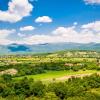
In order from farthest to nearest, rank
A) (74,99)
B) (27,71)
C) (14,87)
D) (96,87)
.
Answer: (27,71), (96,87), (14,87), (74,99)

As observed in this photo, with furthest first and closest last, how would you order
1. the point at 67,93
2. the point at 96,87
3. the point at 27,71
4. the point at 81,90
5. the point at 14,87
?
the point at 27,71, the point at 96,87, the point at 14,87, the point at 81,90, the point at 67,93

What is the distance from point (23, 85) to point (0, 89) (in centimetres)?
987

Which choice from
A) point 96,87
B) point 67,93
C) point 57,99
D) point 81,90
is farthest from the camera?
point 96,87

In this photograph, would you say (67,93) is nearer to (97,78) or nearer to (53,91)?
(53,91)

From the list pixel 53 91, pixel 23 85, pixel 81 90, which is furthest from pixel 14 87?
pixel 81 90

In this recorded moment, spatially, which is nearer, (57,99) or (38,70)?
(57,99)

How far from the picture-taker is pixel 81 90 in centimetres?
10838

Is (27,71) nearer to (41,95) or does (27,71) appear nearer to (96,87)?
(96,87)

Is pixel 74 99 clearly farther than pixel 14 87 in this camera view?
No

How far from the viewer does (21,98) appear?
93.1 m

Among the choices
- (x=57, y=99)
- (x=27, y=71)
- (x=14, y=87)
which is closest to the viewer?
(x=57, y=99)

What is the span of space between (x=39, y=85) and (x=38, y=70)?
85.4 meters

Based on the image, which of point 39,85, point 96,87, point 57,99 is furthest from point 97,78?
point 57,99

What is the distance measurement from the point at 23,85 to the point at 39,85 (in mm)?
9135
